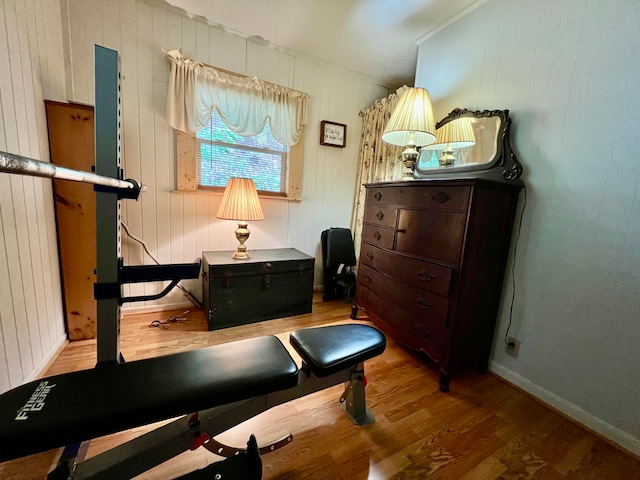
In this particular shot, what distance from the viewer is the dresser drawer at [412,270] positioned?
1506mm

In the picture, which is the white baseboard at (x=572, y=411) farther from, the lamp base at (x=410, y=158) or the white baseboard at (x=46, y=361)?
the white baseboard at (x=46, y=361)

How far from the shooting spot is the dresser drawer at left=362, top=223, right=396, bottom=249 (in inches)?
74.3

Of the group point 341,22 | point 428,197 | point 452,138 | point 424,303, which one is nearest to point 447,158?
point 452,138

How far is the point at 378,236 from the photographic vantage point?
6.59 ft

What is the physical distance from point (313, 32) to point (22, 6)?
183 cm

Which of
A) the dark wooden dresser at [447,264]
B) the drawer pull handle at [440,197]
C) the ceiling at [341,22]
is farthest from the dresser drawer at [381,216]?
the ceiling at [341,22]

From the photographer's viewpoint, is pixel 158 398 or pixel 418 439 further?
pixel 418 439

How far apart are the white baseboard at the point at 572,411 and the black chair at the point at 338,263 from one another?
1445 millimetres

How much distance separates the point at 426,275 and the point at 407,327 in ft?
1.32

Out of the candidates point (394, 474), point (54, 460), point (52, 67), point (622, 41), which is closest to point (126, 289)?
point (54, 460)

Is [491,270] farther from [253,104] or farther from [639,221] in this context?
[253,104]

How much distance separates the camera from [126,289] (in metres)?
2.22

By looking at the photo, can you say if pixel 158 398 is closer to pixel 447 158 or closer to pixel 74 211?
pixel 74 211

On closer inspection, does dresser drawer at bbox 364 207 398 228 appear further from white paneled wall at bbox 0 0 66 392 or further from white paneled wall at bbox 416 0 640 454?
white paneled wall at bbox 0 0 66 392
